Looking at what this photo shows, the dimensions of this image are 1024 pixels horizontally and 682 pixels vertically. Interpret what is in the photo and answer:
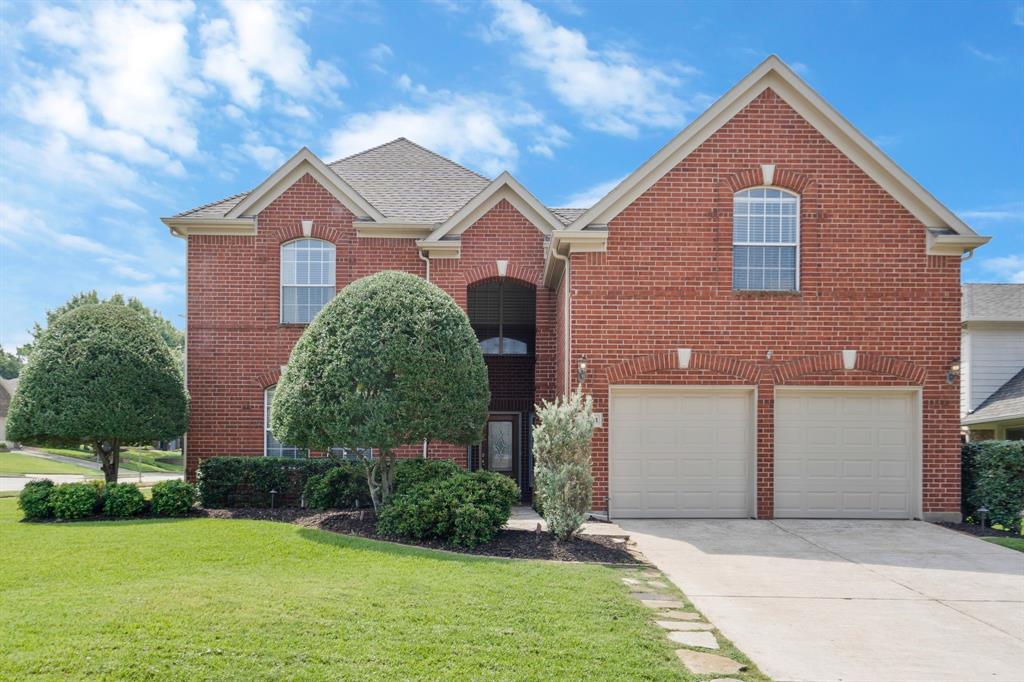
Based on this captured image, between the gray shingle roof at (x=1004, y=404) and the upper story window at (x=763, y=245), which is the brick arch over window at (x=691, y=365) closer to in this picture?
the upper story window at (x=763, y=245)

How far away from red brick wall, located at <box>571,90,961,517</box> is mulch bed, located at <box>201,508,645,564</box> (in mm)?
2887

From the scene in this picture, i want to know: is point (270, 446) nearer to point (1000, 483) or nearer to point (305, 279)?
point (305, 279)

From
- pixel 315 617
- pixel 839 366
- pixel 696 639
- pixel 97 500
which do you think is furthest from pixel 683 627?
pixel 97 500

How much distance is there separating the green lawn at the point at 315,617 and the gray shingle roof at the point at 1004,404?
15.1 metres

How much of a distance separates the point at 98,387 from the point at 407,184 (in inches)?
325

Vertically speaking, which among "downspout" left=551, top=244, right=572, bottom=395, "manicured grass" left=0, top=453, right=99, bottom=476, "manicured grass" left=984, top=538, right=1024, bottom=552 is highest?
"downspout" left=551, top=244, right=572, bottom=395

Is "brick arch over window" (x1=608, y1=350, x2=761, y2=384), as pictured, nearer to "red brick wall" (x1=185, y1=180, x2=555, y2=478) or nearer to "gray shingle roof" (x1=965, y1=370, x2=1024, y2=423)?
"red brick wall" (x1=185, y1=180, x2=555, y2=478)

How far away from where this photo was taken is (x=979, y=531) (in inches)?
493

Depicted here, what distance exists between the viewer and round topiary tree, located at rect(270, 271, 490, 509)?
1116 cm

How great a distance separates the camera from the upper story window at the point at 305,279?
16359 mm

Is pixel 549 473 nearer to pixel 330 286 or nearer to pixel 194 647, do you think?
pixel 194 647

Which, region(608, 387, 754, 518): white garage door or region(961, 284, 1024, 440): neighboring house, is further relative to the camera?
region(961, 284, 1024, 440): neighboring house

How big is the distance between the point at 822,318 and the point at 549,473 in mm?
6181

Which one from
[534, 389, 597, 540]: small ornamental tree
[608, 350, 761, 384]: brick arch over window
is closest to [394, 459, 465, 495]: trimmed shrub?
[534, 389, 597, 540]: small ornamental tree
